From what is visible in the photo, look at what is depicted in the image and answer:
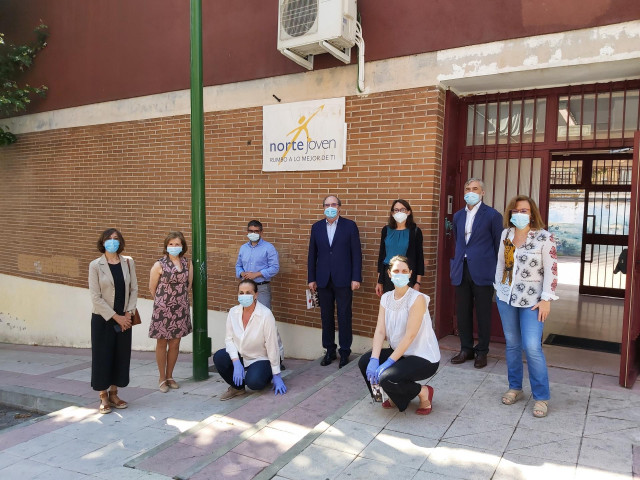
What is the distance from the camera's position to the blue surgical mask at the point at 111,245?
490 centimetres

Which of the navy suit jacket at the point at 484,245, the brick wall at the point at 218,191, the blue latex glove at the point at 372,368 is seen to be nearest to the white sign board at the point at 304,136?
the brick wall at the point at 218,191

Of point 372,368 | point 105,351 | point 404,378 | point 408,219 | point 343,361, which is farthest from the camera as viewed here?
point 343,361

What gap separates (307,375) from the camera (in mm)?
5477

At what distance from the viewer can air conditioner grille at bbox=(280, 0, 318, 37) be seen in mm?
5746

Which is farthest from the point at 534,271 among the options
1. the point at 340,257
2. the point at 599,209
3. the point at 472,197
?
the point at 599,209

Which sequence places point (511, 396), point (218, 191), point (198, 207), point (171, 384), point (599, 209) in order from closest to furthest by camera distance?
point (511, 396) < point (171, 384) < point (198, 207) < point (218, 191) < point (599, 209)

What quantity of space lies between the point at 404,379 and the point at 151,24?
7103mm

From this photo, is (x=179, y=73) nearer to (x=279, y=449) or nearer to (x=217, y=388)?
(x=217, y=388)

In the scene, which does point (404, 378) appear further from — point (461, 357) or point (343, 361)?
point (343, 361)

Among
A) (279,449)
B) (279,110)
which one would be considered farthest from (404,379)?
(279,110)

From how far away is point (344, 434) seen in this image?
12.4ft

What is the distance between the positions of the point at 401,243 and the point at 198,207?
2.38m

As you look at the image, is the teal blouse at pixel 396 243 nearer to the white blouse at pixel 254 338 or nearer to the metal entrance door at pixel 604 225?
the white blouse at pixel 254 338

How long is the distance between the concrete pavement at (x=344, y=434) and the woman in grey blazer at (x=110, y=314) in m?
0.38
